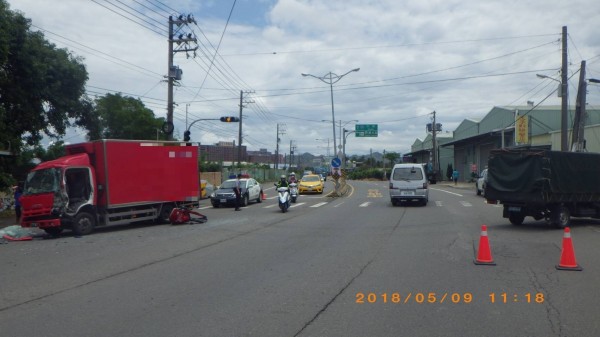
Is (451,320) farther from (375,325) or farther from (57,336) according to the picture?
(57,336)

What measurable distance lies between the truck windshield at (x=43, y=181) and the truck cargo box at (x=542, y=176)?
13.2m

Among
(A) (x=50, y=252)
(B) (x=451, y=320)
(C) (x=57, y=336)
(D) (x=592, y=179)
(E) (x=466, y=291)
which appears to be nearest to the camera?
(C) (x=57, y=336)

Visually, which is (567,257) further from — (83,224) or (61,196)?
(61,196)

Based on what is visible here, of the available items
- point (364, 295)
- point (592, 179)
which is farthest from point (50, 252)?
point (592, 179)

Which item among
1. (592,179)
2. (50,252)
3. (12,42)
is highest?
(12,42)

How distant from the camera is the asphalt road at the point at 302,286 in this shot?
6121 mm

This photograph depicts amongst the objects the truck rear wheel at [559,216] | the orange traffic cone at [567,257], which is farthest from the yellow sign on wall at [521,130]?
the orange traffic cone at [567,257]

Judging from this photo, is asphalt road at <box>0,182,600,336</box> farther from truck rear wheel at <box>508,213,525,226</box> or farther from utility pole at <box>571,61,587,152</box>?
utility pole at <box>571,61,587,152</box>

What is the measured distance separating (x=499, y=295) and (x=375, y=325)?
2400mm

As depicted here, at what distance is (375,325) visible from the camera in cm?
605

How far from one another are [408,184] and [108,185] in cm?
1368

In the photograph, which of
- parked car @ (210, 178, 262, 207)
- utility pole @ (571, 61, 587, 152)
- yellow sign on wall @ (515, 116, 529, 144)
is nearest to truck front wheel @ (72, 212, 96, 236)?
parked car @ (210, 178, 262, 207)

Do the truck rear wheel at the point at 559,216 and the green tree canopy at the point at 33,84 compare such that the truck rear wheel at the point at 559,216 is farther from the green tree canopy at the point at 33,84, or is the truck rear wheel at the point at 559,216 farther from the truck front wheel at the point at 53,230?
the green tree canopy at the point at 33,84
